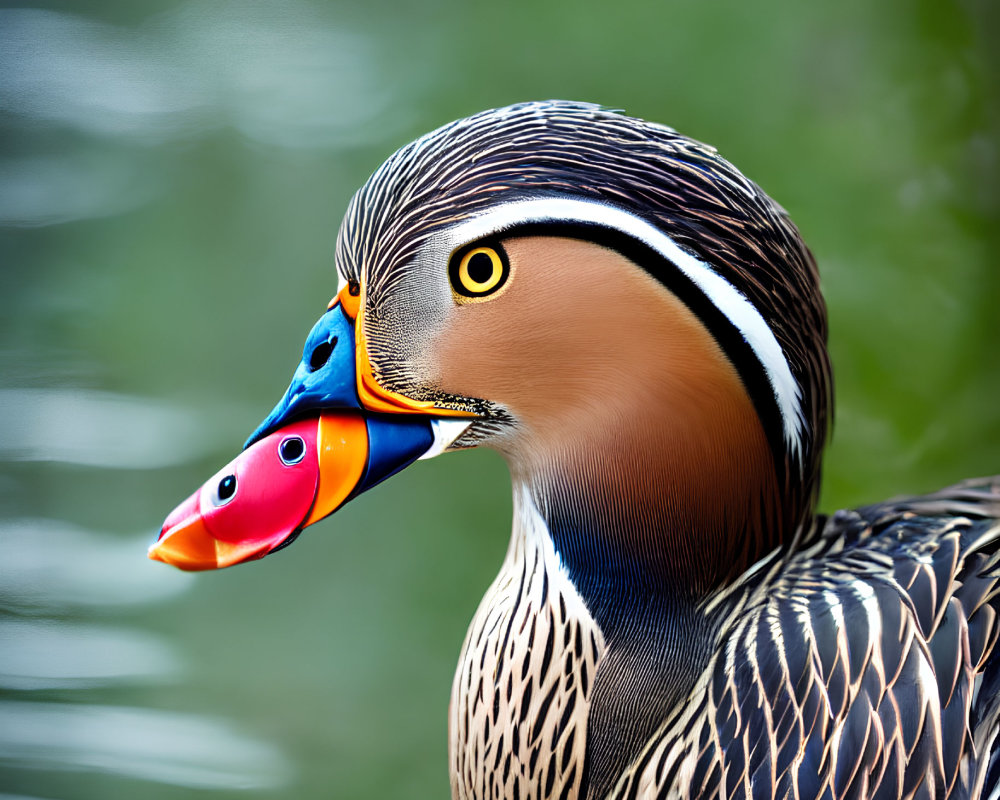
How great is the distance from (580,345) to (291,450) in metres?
0.18

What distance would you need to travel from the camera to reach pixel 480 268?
0.48 metres

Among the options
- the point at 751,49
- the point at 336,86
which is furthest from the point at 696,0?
the point at 336,86

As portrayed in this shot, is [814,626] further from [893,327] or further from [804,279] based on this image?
[893,327]

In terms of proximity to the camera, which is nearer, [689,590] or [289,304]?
[689,590]

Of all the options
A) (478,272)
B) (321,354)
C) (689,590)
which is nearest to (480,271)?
(478,272)

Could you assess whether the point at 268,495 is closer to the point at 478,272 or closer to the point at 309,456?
the point at 309,456

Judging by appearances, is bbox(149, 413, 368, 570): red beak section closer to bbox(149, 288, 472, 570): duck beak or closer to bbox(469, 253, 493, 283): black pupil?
bbox(149, 288, 472, 570): duck beak

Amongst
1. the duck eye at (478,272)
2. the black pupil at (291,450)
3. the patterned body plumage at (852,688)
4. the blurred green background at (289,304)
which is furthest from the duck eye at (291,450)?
the blurred green background at (289,304)

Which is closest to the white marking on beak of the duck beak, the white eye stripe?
the duck beak

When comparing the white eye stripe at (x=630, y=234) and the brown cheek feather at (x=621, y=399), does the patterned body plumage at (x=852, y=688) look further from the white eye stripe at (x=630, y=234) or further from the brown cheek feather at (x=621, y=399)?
the white eye stripe at (x=630, y=234)

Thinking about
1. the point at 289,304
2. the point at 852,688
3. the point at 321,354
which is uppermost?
the point at 289,304

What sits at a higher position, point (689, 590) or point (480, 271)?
point (480, 271)

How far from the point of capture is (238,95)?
0.88 meters

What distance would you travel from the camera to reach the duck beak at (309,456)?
50 cm
